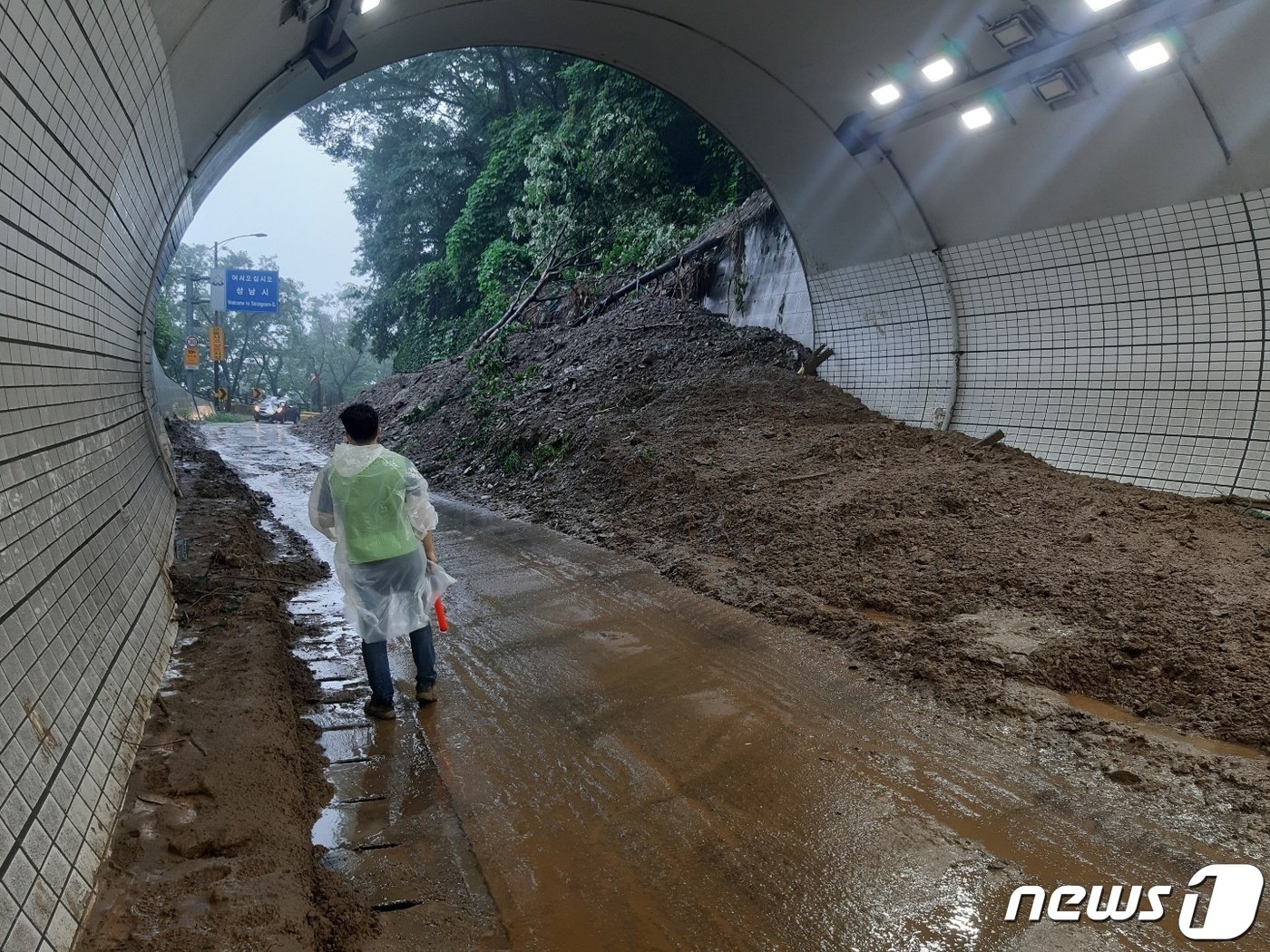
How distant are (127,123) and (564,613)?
12.8 feet

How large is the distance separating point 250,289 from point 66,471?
136 feet

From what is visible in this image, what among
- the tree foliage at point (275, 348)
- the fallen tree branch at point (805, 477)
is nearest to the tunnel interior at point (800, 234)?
the fallen tree branch at point (805, 477)

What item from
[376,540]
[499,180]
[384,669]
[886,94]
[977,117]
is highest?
[499,180]

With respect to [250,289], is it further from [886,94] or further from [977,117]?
[977,117]

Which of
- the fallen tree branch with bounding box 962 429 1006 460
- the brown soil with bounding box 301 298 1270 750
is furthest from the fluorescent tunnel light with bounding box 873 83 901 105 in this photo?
the fallen tree branch with bounding box 962 429 1006 460

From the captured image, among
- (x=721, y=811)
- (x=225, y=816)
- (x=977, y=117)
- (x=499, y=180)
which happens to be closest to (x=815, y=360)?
(x=977, y=117)

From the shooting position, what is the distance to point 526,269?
1981cm

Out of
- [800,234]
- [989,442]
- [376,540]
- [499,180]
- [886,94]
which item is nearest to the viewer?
[376,540]

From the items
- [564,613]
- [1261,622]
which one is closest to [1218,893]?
[1261,622]

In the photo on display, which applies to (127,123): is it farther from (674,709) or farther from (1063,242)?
(1063,242)

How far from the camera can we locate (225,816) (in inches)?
118

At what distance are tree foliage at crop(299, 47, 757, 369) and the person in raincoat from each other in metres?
11.3

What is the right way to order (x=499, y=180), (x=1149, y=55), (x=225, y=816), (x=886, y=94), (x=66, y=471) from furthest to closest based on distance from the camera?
(x=499, y=180), (x=886, y=94), (x=1149, y=55), (x=66, y=471), (x=225, y=816)

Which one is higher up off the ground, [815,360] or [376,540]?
[815,360]
